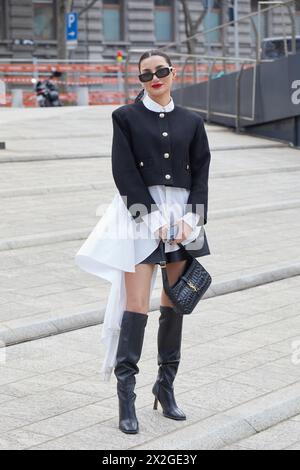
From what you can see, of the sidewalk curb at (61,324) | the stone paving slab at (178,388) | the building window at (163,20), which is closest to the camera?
the stone paving slab at (178,388)

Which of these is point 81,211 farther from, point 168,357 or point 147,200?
point 147,200

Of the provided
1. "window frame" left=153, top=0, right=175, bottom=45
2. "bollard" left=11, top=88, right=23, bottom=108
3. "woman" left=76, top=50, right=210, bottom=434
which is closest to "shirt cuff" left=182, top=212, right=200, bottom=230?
"woman" left=76, top=50, right=210, bottom=434

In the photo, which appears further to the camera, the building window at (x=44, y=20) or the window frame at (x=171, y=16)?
the window frame at (x=171, y=16)

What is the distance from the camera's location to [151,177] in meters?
5.45

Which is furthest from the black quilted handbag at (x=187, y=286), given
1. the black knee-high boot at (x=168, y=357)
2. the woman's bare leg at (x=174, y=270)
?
the black knee-high boot at (x=168, y=357)

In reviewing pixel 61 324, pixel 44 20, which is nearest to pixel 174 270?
pixel 61 324

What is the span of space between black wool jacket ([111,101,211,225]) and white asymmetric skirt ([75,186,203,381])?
0.06m

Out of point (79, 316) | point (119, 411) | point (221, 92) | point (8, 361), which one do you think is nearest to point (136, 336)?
point (119, 411)

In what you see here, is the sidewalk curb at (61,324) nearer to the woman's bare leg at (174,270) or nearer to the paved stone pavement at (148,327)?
the paved stone pavement at (148,327)

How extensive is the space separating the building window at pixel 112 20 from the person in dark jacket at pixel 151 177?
141ft

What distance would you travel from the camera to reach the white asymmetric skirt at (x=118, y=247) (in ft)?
17.7

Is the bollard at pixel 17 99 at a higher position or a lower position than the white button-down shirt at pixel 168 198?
lower

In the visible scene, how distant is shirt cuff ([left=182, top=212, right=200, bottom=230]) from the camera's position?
5438 mm

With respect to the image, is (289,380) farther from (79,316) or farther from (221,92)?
(221,92)
